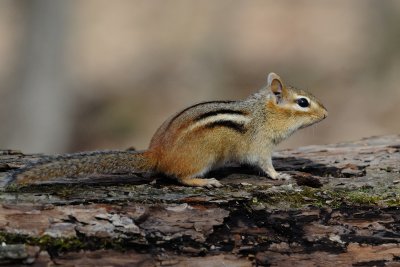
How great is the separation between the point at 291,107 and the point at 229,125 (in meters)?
0.69

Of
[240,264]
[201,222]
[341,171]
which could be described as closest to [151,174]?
[201,222]

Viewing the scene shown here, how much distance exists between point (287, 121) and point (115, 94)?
10.7m

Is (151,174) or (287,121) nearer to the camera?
(151,174)

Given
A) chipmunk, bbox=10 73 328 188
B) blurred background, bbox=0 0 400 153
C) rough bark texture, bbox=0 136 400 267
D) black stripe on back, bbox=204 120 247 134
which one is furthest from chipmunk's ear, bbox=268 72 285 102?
blurred background, bbox=0 0 400 153

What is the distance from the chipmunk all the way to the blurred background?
5.99 m

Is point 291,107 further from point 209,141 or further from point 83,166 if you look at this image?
point 83,166

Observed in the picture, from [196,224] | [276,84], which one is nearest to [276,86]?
[276,84]

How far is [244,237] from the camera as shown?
413cm

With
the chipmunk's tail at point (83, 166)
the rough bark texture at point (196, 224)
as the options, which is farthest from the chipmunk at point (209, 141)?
the rough bark texture at point (196, 224)

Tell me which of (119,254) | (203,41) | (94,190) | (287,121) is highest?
(203,41)

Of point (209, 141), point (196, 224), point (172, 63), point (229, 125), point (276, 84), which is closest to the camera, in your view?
point (196, 224)

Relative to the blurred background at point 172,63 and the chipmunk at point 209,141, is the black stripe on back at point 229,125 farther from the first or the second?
the blurred background at point 172,63

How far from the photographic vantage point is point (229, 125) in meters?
5.01

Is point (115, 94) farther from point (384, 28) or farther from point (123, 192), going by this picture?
point (123, 192)
